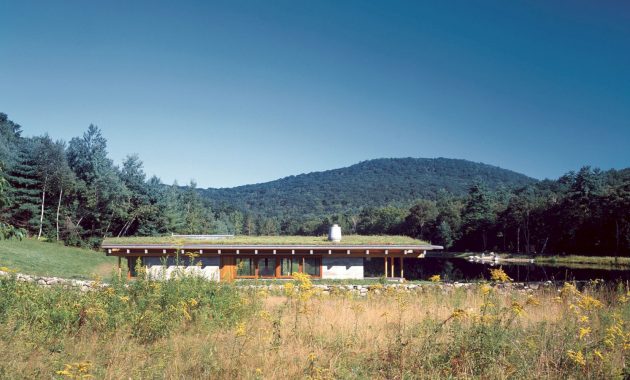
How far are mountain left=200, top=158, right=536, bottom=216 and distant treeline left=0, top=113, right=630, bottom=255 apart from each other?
70.5 m

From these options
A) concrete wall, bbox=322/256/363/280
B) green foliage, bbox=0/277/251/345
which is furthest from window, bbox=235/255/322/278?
green foliage, bbox=0/277/251/345

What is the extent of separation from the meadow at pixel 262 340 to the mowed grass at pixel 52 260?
1451 cm

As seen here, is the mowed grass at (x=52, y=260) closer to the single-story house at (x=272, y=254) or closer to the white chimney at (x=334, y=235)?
the single-story house at (x=272, y=254)

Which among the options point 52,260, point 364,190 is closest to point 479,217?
point 52,260

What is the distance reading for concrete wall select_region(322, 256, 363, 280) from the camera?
790 inches

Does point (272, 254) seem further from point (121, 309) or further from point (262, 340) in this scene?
point (262, 340)

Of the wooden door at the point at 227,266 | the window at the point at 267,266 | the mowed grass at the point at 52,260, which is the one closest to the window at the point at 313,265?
the window at the point at 267,266

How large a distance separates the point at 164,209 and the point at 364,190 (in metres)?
139

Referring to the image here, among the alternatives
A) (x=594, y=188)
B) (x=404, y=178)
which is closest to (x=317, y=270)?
(x=594, y=188)

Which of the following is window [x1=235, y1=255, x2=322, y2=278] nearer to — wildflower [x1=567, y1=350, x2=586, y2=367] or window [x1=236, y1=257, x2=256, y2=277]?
window [x1=236, y1=257, x2=256, y2=277]

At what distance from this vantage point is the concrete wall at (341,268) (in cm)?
2008

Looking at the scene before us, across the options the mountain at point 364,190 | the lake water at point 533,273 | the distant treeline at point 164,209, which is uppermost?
the mountain at point 364,190

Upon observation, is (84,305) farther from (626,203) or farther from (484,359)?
(626,203)

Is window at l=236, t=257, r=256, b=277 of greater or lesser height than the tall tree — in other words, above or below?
below
